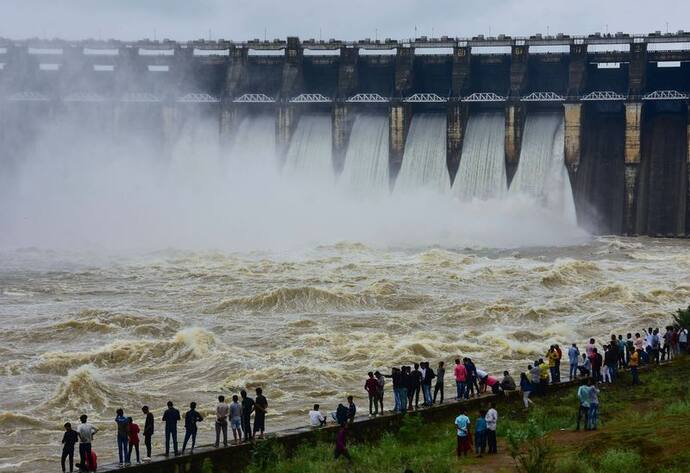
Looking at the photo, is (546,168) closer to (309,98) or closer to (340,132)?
(340,132)

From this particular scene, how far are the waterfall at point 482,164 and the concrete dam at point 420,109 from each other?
8 cm

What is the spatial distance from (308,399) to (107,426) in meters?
4.89

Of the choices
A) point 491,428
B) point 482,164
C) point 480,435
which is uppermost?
point 482,164

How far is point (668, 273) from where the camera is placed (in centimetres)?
4441

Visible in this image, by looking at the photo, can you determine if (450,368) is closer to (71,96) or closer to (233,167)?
(233,167)

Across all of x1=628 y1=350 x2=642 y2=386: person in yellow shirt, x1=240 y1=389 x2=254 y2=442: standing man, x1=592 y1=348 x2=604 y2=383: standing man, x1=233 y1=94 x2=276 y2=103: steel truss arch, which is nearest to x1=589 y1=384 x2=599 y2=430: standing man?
x1=592 y1=348 x2=604 y2=383: standing man

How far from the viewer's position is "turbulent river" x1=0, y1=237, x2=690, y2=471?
26.0 metres

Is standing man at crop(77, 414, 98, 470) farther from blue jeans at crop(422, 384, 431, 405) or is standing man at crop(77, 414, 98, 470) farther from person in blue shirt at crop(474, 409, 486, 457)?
blue jeans at crop(422, 384, 431, 405)

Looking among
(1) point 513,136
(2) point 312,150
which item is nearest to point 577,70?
(1) point 513,136

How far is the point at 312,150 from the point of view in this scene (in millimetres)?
65438

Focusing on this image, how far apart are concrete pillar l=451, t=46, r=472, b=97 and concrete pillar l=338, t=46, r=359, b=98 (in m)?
6.20

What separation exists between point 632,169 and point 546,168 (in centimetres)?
475

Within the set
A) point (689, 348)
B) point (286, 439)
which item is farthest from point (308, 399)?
point (689, 348)

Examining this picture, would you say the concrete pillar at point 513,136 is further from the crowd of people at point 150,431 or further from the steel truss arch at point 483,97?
the crowd of people at point 150,431
